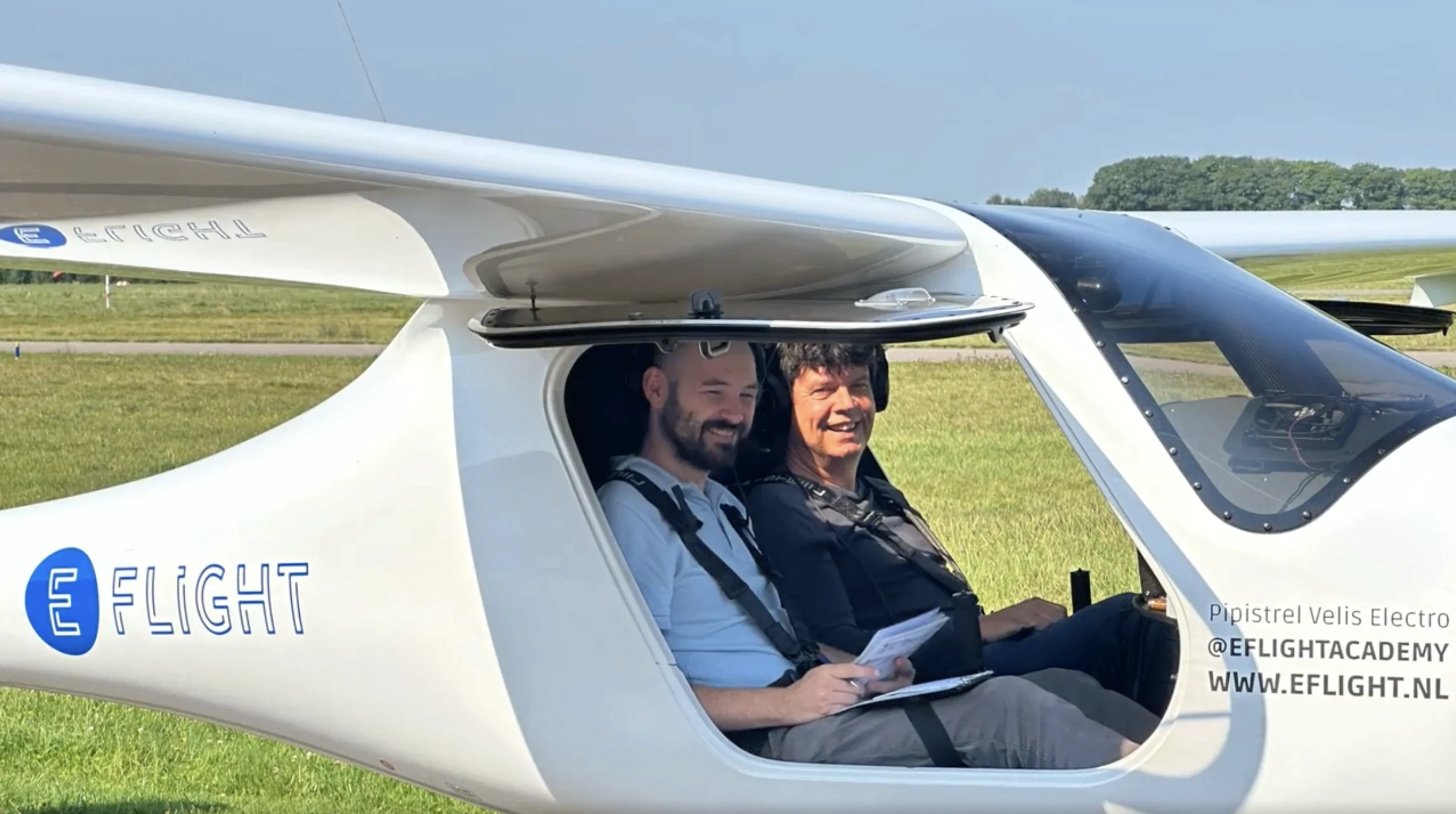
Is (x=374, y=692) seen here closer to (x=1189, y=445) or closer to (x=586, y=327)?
(x=586, y=327)

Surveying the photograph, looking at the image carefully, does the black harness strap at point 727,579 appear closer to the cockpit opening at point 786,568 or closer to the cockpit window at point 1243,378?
the cockpit opening at point 786,568

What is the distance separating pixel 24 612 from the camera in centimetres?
374

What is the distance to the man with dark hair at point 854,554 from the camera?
3.27 m

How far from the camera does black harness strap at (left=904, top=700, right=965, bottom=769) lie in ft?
10.3

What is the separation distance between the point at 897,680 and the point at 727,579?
0.42m

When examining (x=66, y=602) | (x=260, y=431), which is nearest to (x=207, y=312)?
(x=260, y=431)

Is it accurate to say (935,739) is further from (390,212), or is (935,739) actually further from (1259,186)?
Answer: (1259,186)

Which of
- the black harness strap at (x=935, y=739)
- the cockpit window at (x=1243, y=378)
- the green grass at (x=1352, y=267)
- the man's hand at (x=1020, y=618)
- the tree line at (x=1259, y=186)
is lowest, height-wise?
the black harness strap at (x=935, y=739)

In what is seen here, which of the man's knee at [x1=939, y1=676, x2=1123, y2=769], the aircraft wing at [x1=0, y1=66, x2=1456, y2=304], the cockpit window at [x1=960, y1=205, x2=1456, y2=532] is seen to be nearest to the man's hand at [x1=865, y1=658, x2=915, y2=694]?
the man's knee at [x1=939, y1=676, x2=1123, y2=769]

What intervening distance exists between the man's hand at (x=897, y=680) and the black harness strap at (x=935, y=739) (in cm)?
8

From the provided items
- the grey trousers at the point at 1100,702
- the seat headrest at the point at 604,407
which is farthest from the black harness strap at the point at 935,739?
the seat headrest at the point at 604,407

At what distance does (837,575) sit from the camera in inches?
129

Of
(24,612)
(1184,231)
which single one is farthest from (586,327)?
(1184,231)

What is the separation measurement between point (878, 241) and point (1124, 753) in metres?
1.17
